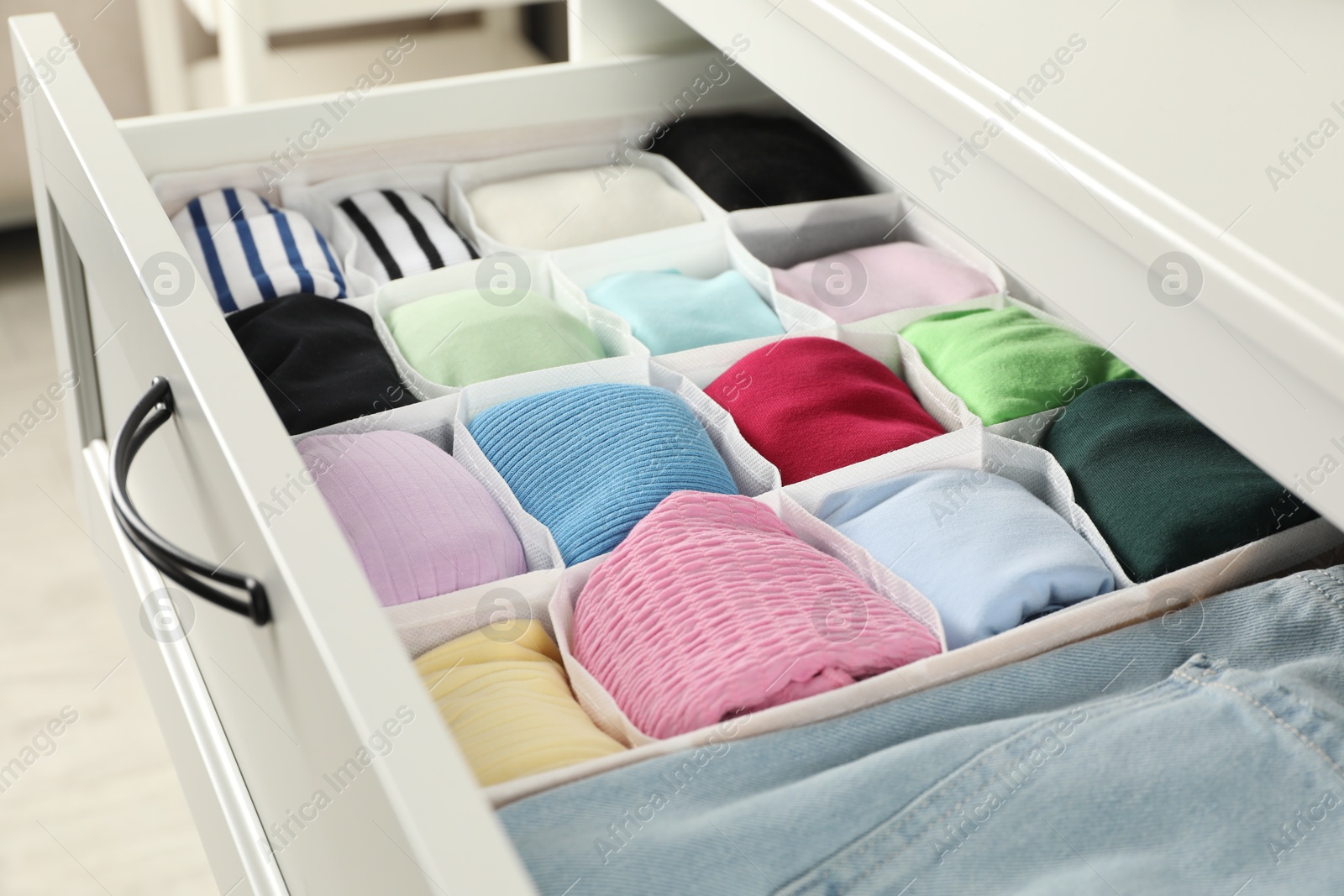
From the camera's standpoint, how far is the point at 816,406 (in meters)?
0.76

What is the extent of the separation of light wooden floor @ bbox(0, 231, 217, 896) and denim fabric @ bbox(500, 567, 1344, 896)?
0.69 m

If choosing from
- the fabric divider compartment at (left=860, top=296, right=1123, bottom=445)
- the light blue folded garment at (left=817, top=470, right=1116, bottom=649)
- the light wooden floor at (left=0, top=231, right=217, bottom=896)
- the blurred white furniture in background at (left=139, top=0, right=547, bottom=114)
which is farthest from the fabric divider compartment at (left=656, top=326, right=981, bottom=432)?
the blurred white furniture in background at (left=139, top=0, right=547, bottom=114)

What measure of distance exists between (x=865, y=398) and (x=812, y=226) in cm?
27

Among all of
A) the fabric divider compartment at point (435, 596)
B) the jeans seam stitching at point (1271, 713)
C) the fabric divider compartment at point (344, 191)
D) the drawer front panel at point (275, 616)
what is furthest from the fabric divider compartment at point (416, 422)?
the jeans seam stitching at point (1271, 713)

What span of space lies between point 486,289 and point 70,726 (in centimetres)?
62

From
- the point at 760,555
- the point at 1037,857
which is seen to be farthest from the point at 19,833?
the point at 1037,857

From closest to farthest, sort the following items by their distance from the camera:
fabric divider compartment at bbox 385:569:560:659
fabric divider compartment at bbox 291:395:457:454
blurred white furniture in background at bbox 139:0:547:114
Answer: fabric divider compartment at bbox 385:569:560:659 → fabric divider compartment at bbox 291:395:457:454 → blurred white furniture in background at bbox 139:0:547:114

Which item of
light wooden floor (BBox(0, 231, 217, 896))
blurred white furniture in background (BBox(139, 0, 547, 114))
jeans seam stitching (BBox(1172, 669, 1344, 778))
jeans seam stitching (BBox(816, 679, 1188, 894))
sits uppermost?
jeans seam stitching (BBox(1172, 669, 1344, 778))

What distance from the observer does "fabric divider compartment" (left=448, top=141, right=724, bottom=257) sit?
981 millimetres

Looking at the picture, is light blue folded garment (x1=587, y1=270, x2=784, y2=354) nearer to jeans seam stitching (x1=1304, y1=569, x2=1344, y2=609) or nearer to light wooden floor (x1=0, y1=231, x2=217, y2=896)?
jeans seam stitching (x1=1304, y1=569, x2=1344, y2=609)

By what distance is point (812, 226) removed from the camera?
0.99 m

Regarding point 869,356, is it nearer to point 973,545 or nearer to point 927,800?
point 973,545

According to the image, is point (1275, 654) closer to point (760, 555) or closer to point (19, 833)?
point (760, 555)

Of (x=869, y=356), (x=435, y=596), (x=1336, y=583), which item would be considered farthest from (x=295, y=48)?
(x=1336, y=583)
